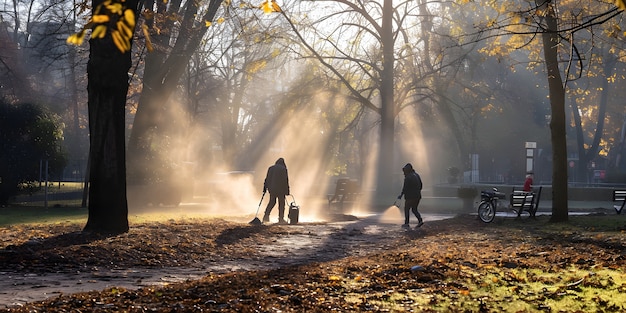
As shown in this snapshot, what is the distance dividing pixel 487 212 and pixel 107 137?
11.8 m

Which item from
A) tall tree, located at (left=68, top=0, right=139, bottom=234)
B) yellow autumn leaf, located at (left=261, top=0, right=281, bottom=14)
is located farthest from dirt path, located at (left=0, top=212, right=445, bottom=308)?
yellow autumn leaf, located at (left=261, top=0, right=281, bottom=14)

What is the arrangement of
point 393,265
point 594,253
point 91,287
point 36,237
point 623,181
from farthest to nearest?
point 623,181 < point 36,237 < point 594,253 < point 393,265 < point 91,287

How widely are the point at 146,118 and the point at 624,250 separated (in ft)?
67.9

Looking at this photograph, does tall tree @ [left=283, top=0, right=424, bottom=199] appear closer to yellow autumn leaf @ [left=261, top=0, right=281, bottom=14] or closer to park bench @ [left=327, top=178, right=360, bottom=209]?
park bench @ [left=327, top=178, right=360, bottom=209]

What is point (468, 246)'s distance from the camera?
15.1 m

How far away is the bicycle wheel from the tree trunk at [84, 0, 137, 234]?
11.3m

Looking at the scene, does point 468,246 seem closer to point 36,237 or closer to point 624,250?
point 624,250

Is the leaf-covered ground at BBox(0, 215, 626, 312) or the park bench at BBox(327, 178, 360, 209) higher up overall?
the park bench at BBox(327, 178, 360, 209)

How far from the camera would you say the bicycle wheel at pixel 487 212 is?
22672 mm

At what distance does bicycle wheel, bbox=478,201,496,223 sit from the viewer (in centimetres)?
2267

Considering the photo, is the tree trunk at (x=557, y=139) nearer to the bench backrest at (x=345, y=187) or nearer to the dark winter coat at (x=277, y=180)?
the dark winter coat at (x=277, y=180)

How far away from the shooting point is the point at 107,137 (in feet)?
49.0


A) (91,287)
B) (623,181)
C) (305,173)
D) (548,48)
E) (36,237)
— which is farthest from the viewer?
(305,173)

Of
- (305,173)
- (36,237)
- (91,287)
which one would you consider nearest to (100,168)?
(36,237)
